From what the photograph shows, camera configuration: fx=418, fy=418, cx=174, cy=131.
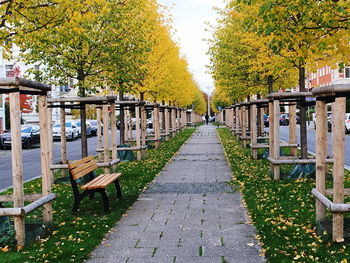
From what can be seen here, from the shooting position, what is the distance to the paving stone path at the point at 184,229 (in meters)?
4.83

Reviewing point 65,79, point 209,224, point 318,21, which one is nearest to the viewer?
point 209,224

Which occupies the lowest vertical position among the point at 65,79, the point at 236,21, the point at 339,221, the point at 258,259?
the point at 258,259

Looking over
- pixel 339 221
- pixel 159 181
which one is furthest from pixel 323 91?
pixel 159 181

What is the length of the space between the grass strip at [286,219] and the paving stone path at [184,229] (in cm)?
21

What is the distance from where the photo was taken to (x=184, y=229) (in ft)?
19.4

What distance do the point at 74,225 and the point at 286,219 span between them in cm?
316

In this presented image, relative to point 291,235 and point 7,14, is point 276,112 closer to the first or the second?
point 291,235

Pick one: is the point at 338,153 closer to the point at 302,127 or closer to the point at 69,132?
the point at 302,127

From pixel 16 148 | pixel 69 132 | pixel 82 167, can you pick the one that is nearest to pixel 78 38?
pixel 82 167

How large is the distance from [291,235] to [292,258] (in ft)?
2.85

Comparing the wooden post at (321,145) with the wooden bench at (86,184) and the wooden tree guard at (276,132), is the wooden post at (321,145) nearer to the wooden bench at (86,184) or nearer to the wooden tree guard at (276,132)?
the wooden bench at (86,184)

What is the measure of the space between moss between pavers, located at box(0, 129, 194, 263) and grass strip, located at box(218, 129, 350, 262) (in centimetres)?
215

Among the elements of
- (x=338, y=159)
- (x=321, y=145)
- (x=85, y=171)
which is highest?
(x=321, y=145)

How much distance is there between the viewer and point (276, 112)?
9.36 m
